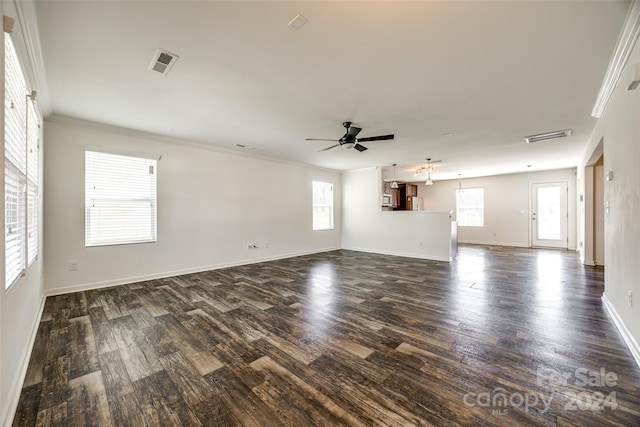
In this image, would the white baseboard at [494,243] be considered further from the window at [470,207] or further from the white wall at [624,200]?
the white wall at [624,200]

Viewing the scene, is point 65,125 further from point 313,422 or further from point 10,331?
point 313,422

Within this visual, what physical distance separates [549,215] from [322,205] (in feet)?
23.2

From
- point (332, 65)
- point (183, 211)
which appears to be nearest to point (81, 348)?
point (183, 211)

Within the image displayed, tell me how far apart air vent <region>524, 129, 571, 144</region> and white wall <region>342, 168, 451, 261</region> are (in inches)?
86.5


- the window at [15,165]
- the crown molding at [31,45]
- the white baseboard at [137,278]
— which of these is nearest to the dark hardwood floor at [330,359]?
the white baseboard at [137,278]

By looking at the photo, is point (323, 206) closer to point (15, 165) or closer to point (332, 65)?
point (332, 65)

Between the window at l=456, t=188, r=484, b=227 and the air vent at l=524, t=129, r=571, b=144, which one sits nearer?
the air vent at l=524, t=129, r=571, b=144

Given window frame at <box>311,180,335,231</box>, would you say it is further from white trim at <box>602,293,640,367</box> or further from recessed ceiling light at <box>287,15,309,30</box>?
white trim at <box>602,293,640,367</box>

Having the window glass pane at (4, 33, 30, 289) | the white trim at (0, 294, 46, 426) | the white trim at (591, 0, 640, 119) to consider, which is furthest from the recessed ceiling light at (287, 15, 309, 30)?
the white trim at (0, 294, 46, 426)

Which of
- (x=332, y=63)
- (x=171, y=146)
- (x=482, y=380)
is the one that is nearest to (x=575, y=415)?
(x=482, y=380)

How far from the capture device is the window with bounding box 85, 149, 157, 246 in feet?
13.0

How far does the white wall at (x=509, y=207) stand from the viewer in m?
7.89

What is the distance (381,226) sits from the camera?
7426 millimetres

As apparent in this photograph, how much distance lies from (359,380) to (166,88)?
3322mm
